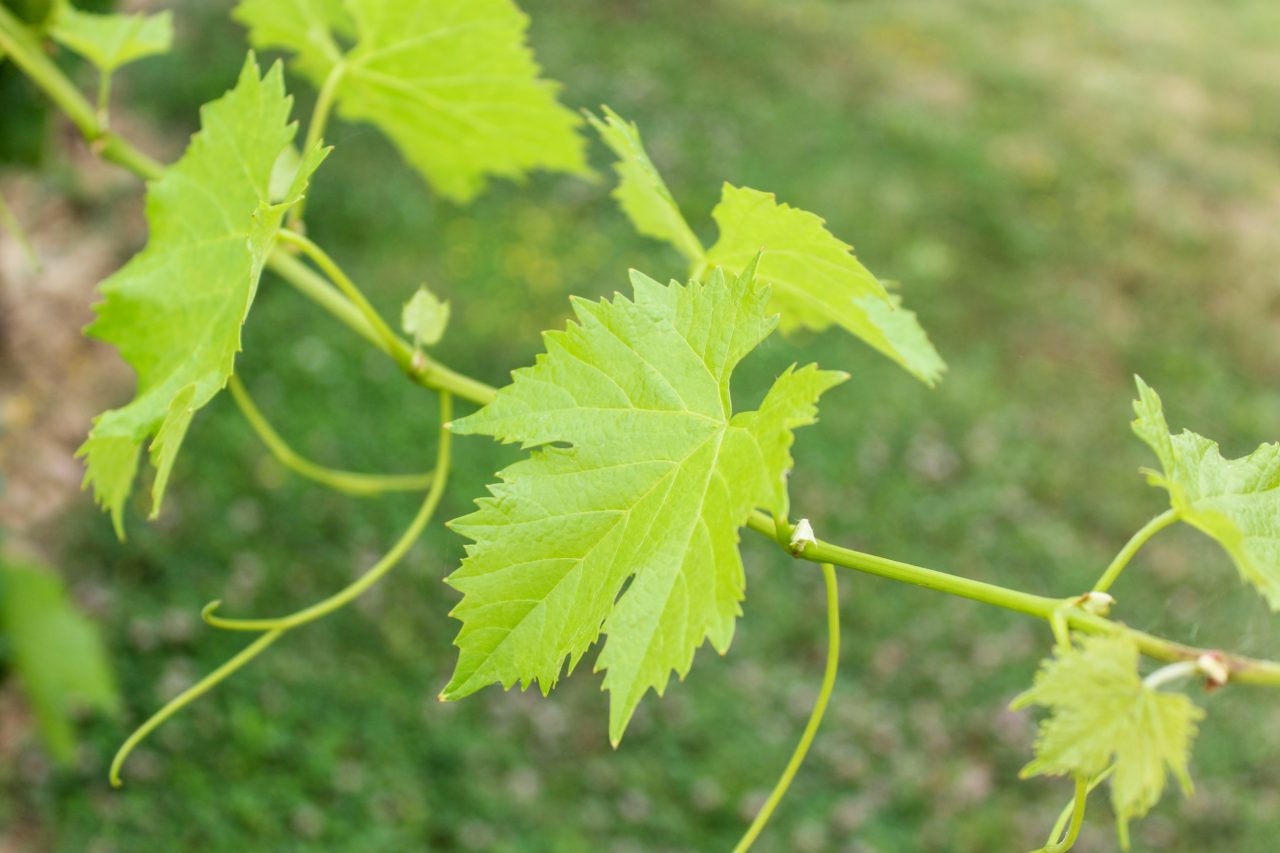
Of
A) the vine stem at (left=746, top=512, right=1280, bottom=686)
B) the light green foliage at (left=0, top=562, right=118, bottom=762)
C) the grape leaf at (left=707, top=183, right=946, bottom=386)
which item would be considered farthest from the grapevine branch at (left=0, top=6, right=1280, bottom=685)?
the light green foliage at (left=0, top=562, right=118, bottom=762)

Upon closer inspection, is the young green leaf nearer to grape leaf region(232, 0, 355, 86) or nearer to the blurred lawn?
grape leaf region(232, 0, 355, 86)

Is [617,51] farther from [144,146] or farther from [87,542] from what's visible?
[87,542]

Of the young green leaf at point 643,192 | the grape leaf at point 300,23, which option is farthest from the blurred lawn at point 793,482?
the grape leaf at point 300,23

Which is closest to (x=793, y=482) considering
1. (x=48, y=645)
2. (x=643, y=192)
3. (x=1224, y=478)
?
(x=48, y=645)

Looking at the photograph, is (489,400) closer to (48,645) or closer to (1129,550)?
(1129,550)

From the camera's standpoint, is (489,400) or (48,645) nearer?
(489,400)

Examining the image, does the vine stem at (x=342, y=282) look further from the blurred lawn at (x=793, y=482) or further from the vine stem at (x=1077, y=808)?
the blurred lawn at (x=793, y=482)
